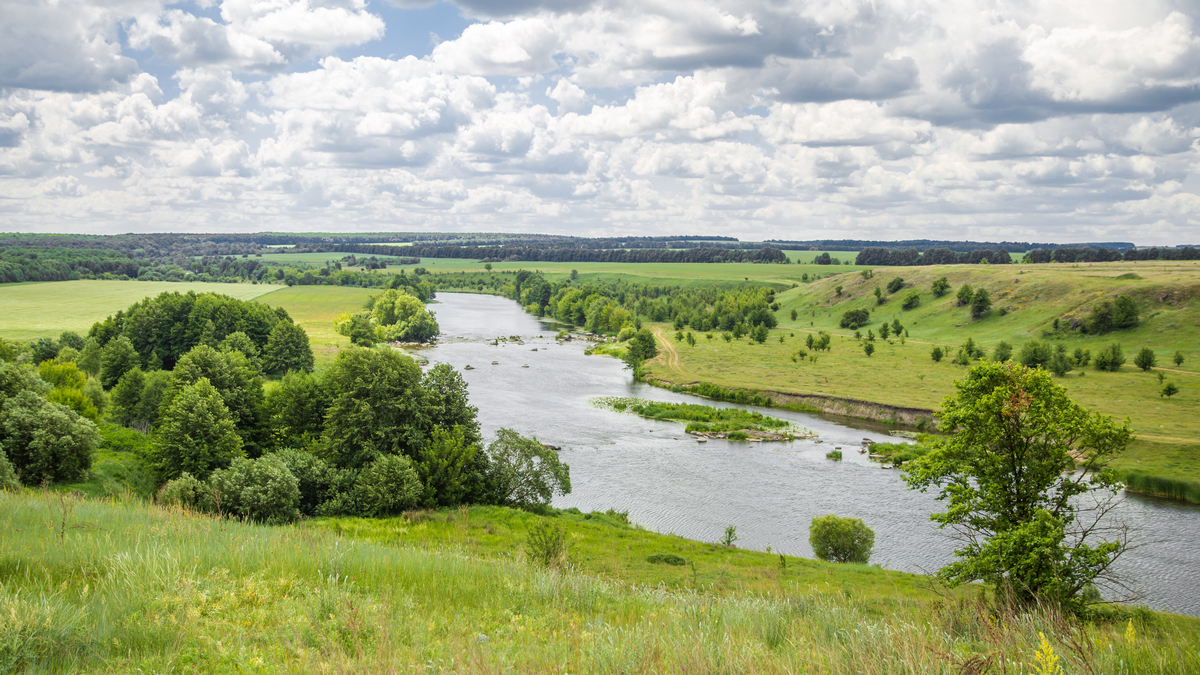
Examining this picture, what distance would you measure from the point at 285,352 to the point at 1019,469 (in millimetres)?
70366

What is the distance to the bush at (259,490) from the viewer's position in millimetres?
27188

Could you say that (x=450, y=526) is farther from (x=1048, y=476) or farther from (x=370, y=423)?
(x=1048, y=476)

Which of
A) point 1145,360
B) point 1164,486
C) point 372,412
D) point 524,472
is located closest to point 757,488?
point 524,472

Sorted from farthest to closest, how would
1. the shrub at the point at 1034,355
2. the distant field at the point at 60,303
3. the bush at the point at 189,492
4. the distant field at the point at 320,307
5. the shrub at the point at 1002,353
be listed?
the distant field at the point at 320,307
the distant field at the point at 60,303
the shrub at the point at 1002,353
the shrub at the point at 1034,355
the bush at the point at 189,492

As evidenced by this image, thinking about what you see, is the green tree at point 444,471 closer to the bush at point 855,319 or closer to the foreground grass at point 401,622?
the foreground grass at point 401,622

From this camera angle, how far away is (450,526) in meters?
30.0

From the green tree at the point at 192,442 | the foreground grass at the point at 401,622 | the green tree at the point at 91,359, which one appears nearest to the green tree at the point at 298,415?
the green tree at the point at 192,442

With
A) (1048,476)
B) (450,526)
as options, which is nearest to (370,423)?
(450,526)

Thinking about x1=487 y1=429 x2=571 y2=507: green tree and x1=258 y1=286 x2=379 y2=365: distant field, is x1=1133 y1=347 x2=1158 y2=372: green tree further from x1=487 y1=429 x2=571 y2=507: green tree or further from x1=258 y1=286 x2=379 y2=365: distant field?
x1=258 y1=286 x2=379 y2=365: distant field

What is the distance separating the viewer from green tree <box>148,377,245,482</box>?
107 ft

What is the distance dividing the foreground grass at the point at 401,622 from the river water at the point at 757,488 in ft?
61.6

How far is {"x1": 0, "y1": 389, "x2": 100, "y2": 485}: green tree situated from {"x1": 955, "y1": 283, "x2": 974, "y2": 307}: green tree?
385 ft

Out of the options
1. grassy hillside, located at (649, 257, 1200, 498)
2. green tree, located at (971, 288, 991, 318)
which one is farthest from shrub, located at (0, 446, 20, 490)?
green tree, located at (971, 288, 991, 318)

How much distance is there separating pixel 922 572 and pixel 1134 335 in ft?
237
